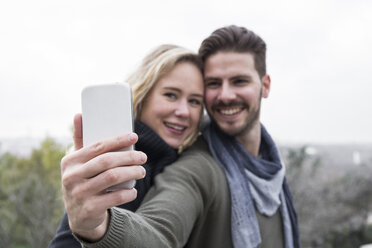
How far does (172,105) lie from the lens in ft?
6.22

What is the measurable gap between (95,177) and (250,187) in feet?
4.18

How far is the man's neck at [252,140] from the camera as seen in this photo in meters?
2.27

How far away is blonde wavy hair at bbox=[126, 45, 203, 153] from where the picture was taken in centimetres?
189

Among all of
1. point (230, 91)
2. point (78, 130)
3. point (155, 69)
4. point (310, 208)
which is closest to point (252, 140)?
point (230, 91)

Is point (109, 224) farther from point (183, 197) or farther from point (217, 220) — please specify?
point (217, 220)

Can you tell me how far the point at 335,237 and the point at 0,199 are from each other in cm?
1318

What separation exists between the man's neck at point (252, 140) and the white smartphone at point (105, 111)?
145 centimetres

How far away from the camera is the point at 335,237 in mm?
11602

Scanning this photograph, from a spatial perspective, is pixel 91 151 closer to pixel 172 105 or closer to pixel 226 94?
A: pixel 172 105

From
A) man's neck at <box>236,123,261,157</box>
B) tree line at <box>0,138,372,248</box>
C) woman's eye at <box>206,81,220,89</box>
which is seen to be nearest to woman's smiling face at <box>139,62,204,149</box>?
woman's eye at <box>206,81,220,89</box>

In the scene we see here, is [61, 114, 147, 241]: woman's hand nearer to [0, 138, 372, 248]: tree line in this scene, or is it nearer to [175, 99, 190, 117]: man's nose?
[175, 99, 190, 117]: man's nose

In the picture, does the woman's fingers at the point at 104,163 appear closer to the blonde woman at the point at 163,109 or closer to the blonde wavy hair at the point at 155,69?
the blonde woman at the point at 163,109

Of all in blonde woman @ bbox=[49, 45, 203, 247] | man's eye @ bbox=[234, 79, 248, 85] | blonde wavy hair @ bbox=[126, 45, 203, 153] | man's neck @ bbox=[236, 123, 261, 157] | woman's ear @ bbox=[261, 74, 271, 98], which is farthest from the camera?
woman's ear @ bbox=[261, 74, 271, 98]

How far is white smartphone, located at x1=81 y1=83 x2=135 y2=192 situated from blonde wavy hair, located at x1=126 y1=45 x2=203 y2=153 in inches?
38.9
